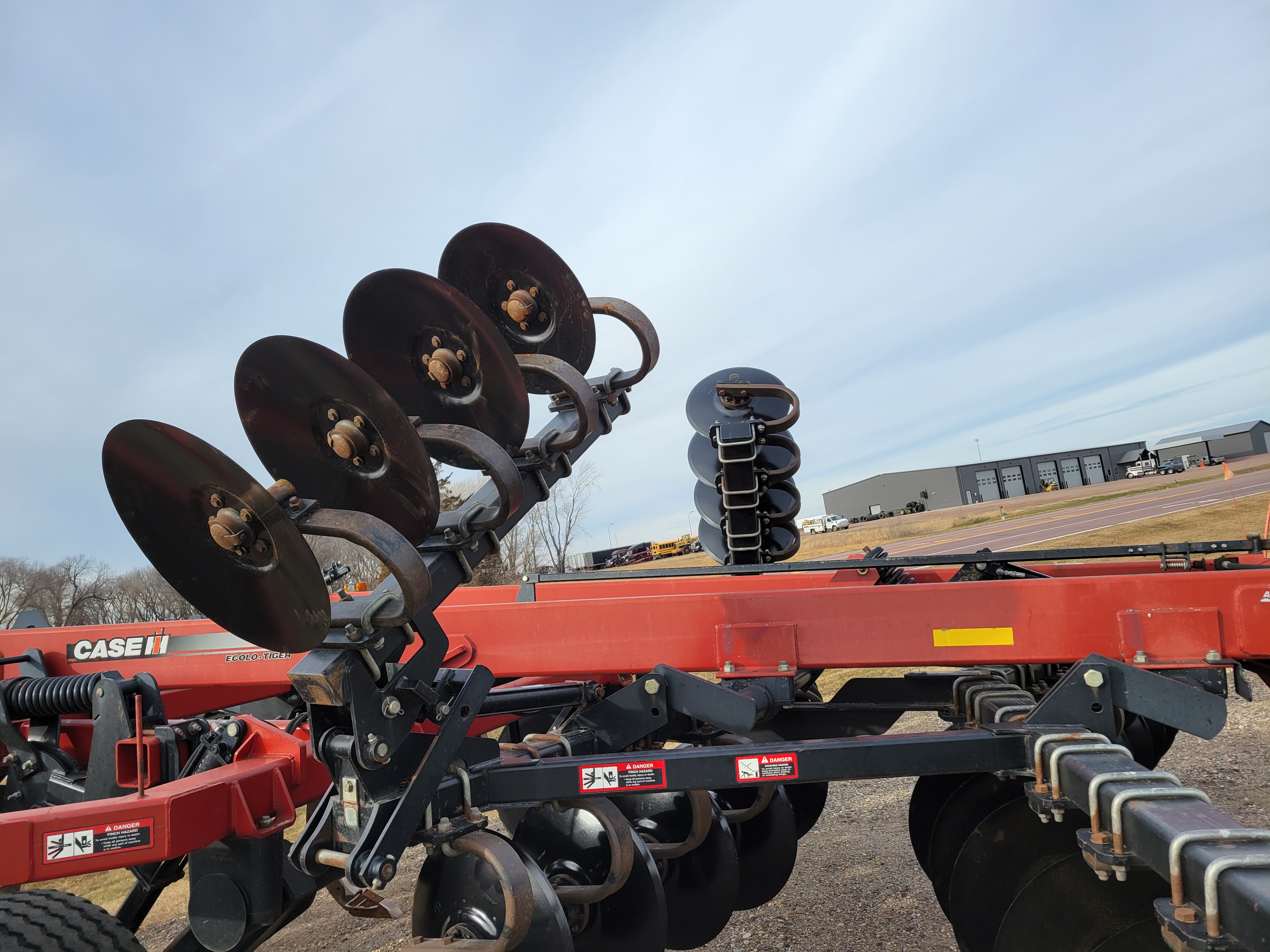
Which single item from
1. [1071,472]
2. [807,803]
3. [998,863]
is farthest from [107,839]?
[1071,472]

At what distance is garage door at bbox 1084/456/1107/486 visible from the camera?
74.9m

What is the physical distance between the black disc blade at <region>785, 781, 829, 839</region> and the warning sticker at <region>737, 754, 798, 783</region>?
275cm

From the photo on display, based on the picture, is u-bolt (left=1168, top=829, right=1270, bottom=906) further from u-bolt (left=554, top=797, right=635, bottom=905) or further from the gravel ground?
the gravel ground

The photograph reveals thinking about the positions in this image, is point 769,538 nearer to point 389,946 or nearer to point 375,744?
point 389,946

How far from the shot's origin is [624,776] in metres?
2.94

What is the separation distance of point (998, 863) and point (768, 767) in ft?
3.49

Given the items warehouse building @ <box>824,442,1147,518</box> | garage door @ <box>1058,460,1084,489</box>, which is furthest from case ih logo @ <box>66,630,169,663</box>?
garage door @ <box>1058,460,1084,489</box>

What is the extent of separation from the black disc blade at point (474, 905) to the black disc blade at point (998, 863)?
1.51 metres

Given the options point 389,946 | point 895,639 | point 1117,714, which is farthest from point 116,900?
point 1117,714

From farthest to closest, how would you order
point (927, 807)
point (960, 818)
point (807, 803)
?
point (807, 803), point (927, 807), point (960, 818)

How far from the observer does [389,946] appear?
500cm

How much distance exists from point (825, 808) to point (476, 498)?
5134 mm

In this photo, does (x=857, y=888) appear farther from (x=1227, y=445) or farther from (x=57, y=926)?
(x=1227, y=445)

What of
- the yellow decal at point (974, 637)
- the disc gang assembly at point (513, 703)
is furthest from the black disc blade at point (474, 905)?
the yellow decal at point (974, 637)
